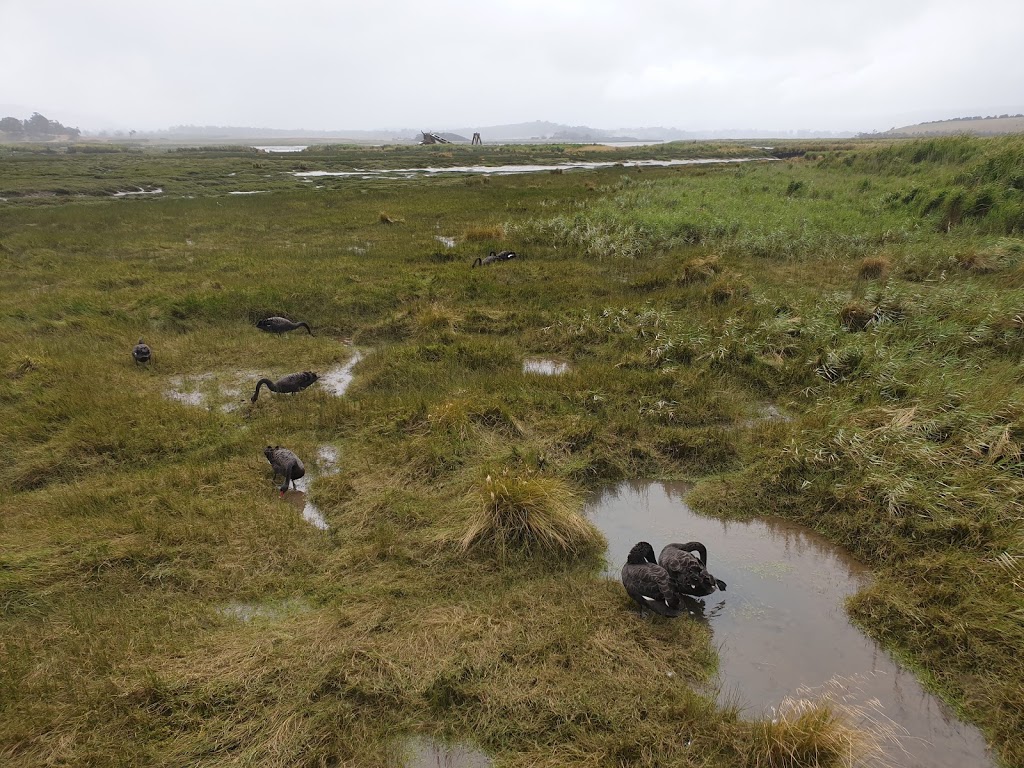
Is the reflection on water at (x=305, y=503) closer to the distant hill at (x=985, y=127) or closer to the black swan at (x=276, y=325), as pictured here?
the black swan at (x=276, y=325)

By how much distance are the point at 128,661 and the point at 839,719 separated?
5795mm

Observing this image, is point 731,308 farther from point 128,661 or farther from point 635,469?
point 128,661

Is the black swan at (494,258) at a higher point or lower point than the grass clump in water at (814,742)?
higher

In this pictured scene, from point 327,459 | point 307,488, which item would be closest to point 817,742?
Result: point 307,488

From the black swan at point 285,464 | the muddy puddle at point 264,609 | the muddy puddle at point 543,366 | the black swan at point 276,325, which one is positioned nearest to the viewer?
the muddy puddle at point 264,609

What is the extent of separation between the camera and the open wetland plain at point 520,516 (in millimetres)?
3887

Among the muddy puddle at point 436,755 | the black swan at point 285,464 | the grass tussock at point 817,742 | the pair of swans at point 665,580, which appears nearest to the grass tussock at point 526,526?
the pair of swans at point 665,580

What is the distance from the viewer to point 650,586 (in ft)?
15.7

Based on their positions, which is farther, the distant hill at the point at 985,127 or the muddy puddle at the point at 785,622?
the distant hill at the point at 985,127

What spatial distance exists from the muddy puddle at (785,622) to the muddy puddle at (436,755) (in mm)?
2094

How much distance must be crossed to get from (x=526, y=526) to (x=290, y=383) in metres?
5.79

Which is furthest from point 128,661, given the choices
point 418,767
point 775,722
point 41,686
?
point 775,722

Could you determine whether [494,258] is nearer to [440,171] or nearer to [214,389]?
[214,389]

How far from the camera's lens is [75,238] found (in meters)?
20.4
